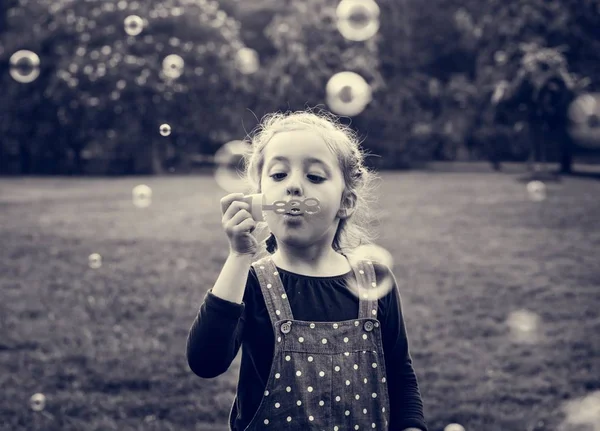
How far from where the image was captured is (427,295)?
533 cm

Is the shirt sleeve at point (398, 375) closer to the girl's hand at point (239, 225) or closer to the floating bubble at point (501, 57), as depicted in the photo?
the girl's hand at point (239, 225)

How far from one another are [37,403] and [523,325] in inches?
119

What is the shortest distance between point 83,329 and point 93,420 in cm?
133

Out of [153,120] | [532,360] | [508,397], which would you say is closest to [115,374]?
[508,397]

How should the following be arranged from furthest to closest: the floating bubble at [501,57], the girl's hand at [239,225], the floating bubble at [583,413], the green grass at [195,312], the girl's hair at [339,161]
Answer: the floating bubble at [501,57], the green grass at [195,312], the floating bubble at [583,413], the girl's hair at [339,161], the girl's hand at [239,225]

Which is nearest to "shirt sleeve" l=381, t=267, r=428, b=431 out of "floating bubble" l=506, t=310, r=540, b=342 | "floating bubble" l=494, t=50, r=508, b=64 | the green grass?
the green grass

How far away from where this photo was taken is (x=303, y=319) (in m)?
1.73

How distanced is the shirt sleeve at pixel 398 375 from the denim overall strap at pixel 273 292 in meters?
0.28

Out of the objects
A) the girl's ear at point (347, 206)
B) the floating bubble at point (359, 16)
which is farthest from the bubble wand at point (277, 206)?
the floating bubble at point (359, 16)

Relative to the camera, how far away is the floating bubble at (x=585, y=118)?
43.5ft

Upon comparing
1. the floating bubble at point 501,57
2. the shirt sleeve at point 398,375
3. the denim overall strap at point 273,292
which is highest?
the floating bubble at point 501,57

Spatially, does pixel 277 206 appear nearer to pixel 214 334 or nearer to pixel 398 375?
pixel 214 334

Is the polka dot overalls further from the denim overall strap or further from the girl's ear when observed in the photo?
the girl's ear

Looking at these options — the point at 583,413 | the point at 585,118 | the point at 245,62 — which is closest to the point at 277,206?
the point at 583,413
